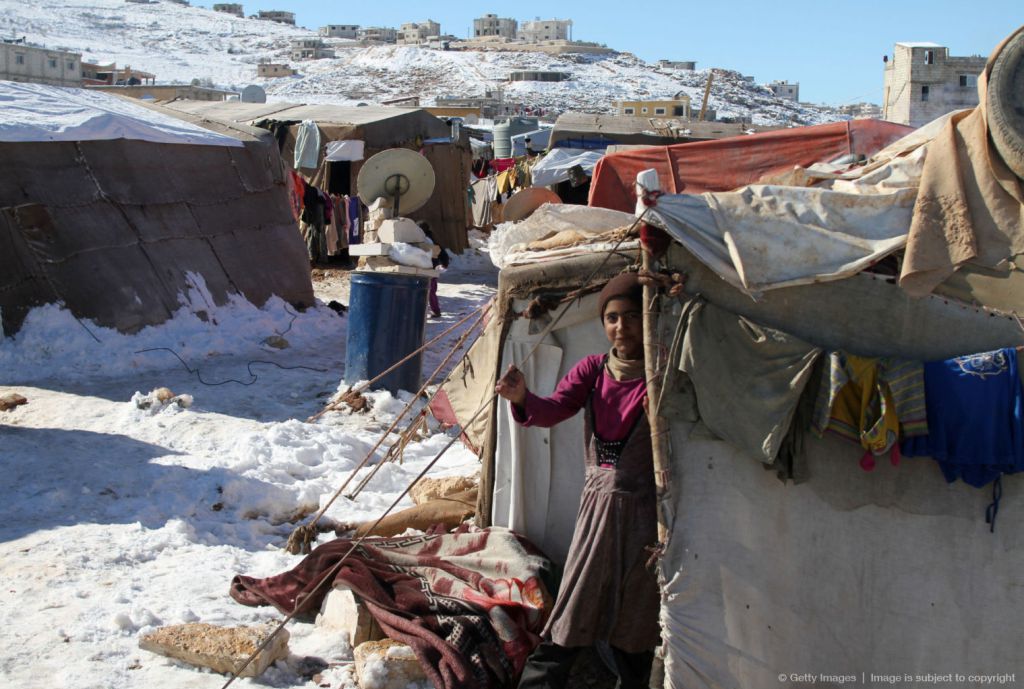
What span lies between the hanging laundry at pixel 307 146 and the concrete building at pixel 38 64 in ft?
159

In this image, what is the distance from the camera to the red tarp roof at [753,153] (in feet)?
25.5

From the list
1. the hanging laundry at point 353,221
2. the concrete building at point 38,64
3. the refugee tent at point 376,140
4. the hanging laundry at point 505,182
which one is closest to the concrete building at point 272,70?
the concrete building at point 38,64

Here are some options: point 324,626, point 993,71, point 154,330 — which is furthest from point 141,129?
point 993,71

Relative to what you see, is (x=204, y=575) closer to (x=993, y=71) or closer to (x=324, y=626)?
(x=324, y=626)

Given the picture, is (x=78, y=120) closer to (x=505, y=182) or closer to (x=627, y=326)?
(x=627, y=326)

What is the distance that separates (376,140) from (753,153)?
10.9 meters

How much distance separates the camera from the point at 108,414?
7.70 meters

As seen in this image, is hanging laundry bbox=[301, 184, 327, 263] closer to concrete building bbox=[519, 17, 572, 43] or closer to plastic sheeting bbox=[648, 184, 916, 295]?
plastic sheeting bbox=[648, 184, 916, 295]

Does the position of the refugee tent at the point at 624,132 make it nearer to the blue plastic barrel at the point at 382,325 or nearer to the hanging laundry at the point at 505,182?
the hanging laundry at the point at 505,182

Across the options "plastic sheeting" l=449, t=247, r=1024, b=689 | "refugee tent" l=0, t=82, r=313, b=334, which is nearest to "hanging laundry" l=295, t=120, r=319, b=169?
"refugee tent" l=0, t=82, r=313, b=334

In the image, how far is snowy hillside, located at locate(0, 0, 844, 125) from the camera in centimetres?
8100

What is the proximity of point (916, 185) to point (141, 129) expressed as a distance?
339 inches

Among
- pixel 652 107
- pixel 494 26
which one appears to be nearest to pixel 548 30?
pixel 494 26

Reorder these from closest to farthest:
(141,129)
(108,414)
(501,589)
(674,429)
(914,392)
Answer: (914,392)
(674,429)
(501,589)
(108,414)
(141,129)
